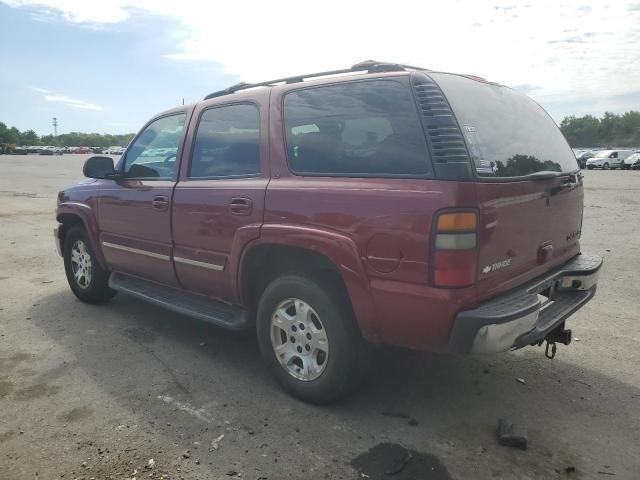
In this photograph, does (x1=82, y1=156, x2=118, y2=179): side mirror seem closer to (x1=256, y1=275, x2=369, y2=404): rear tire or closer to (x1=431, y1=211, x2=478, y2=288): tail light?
(x1=256, y1=275, x2=369, y2=404): rear tire

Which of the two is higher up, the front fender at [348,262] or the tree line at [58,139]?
the tree line at [58,139]

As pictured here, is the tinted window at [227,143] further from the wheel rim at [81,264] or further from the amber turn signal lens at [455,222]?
the wheel rim at [81,264]

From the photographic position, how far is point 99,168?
15.7 feet

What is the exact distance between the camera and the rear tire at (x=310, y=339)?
3.05 meters

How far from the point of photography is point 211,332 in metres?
4.59

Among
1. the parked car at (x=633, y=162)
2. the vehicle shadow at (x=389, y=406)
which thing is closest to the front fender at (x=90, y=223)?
the vehicle shadow at (x=389, y=406)

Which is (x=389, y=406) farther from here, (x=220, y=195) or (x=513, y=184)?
(x=220, y=195)

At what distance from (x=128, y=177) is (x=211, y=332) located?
156cm

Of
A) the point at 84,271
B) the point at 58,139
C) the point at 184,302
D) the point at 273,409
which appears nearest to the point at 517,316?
the point at 273,409

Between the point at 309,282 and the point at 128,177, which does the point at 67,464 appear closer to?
the point at 309,282

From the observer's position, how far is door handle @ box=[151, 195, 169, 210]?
13.4 ft

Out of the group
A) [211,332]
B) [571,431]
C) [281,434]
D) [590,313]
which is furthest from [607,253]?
[281,434]

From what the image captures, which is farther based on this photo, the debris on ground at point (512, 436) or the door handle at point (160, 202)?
the door handle at point (160, 202)

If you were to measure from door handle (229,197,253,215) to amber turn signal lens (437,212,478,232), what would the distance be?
1346 mm
